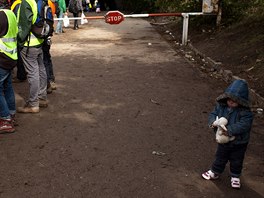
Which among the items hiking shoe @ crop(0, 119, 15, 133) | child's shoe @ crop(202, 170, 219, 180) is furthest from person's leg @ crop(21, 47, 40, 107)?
child's shoe @ crop(202, 170, 219, 180)

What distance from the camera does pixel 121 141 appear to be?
4.91m

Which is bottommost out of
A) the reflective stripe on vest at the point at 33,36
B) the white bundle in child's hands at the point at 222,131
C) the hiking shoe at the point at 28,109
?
the hiking shoe at the point at 28,109

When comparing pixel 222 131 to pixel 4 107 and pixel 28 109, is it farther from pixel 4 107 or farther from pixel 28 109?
pixel 28 109

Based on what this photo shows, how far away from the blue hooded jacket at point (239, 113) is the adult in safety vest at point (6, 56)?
2998mm

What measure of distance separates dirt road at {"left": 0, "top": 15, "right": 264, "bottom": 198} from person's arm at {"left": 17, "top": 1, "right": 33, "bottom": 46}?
4.23 ft

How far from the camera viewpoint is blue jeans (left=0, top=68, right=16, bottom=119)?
4.99 meters

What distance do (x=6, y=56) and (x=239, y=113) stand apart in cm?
323

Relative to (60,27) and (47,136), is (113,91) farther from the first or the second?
(60,27)

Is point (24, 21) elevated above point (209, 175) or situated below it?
above

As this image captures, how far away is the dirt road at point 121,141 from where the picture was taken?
12.5 ft

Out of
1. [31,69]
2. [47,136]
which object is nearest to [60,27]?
[31,69]

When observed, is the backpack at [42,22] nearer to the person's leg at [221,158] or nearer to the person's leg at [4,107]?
the person's leg at [4,107]

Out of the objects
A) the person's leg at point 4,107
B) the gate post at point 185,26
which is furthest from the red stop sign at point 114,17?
the person's leg at point 4,107

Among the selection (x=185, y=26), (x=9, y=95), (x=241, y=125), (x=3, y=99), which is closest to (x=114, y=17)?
(x=185, y=26)
